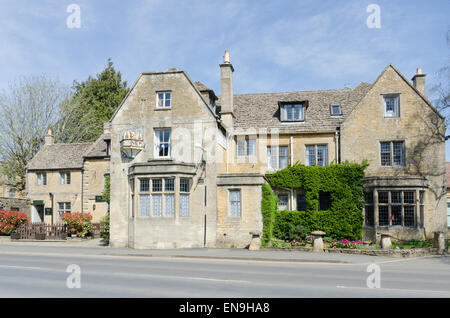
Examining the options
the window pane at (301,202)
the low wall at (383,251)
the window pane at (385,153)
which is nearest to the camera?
the low wall at (383,251)

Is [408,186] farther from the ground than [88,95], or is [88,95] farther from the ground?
[88,95]

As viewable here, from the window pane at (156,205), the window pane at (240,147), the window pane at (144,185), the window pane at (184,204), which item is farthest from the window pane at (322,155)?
the window pane at (144,185)

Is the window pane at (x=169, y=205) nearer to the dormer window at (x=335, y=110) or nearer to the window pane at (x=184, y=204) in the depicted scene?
the window pane at (x=184, y=204)

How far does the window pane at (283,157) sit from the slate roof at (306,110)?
1387 millimetres

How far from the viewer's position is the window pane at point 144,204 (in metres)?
26.2

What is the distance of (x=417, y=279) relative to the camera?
13.7m

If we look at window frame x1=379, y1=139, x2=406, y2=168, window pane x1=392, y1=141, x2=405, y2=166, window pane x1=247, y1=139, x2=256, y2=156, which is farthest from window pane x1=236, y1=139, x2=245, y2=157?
Answer: window pane x1=392, y1=141, x2=405, y2=166

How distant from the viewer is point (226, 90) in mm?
30719

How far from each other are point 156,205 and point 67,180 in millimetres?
18661

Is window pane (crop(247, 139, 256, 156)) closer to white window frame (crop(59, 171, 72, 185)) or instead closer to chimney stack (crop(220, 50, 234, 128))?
chimney stack (crop(220, 50, 234, 128))

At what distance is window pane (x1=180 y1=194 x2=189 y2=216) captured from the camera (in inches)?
1027
